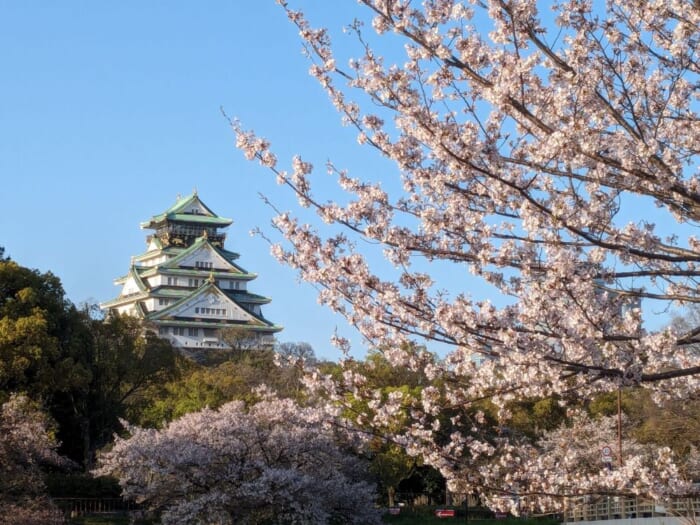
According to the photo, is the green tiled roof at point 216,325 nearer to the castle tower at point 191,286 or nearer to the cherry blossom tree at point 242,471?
the castle tower at point 191,286

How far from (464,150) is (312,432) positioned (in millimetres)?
15586

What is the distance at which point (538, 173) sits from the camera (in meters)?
5.09

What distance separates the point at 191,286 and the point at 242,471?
4984 cm

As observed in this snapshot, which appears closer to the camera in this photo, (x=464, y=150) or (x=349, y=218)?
(x=464, y=150)

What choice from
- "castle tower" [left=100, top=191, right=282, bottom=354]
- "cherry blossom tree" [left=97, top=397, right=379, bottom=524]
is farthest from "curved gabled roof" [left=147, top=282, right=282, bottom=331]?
"cherry blossom tree" [left=97, top=397, right=379, bottom=524]

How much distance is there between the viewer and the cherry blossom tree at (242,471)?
58.6ft

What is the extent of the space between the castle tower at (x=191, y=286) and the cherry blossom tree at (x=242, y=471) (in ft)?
129

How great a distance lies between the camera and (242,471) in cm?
1869

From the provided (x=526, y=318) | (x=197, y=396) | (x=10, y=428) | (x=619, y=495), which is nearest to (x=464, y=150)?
(x=526, y=318)

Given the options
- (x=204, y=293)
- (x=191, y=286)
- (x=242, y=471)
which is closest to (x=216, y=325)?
(x=204, y=293)

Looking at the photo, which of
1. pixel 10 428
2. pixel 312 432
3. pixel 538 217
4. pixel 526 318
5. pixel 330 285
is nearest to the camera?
pixel 538 217

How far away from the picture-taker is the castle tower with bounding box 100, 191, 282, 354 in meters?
63.3

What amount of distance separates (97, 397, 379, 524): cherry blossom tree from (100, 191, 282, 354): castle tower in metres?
39.2

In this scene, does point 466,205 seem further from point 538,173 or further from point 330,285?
point 330,285
